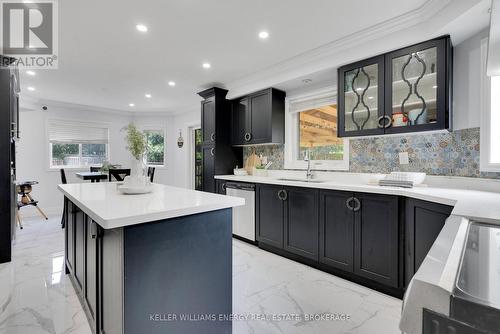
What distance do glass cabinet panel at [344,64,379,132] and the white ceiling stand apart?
0.44 metres

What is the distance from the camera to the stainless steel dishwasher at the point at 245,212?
345 cm

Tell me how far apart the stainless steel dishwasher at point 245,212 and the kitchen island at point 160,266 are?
1838mm

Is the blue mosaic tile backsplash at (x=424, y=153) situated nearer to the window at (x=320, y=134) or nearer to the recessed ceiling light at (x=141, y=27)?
the window at (x=320, y=134)

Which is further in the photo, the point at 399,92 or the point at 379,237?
the point at 399,92

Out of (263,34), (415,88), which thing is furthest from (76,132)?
(415,88)

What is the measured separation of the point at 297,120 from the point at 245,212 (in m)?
1.61

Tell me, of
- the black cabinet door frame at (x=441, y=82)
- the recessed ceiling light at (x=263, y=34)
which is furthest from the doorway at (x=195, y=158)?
the black cabinet door frame at (x=441, y=82)

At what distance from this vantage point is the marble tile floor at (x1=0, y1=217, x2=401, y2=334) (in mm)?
1774

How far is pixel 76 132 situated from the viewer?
5953 mm

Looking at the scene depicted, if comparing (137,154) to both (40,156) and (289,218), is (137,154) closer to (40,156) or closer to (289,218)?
(289,218)

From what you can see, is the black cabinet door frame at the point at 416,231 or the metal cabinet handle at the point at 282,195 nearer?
the black cabinet door frame at the point at 416,231

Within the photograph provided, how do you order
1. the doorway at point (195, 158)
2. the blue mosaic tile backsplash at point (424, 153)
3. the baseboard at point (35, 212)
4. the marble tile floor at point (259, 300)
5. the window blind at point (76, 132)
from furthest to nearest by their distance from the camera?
the doorway at point (195, 158), the window blind at point (76, 132), the baseboard at point (35, 212), the blue mosaic tile backsplash at point (424, 153), the marble tile floor at point (259, 300)

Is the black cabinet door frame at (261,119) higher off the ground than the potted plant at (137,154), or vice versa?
the black cabinet door frame at (261,119)

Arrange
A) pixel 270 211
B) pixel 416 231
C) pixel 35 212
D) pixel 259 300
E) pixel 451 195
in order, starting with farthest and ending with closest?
pixel 35 212
pixel 270 211
pixel 259 300
pixel 416 231
pixel 451 195
